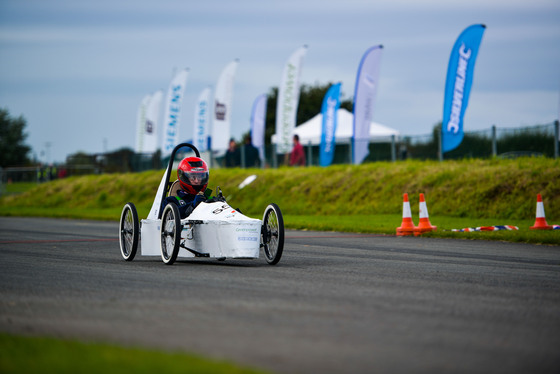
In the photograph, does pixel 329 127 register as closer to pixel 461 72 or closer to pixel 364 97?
pixel 364 97

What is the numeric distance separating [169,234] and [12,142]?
8532 cm

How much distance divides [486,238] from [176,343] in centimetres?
1269

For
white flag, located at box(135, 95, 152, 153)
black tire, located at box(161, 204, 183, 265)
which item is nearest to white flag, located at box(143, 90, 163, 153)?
white flag, located at box(135, 95, 152, 153)

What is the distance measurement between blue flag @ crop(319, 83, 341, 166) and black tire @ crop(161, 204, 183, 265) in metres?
23.1

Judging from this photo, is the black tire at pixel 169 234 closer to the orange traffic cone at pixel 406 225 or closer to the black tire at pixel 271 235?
the black tire at pixel 271 235

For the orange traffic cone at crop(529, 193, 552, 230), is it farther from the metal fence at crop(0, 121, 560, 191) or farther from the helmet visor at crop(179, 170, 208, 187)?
the helmet visor at crop(179, 170, 208, 187)

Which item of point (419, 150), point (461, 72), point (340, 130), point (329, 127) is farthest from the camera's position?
point (340, 130)

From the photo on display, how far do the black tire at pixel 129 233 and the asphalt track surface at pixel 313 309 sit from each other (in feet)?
0.97

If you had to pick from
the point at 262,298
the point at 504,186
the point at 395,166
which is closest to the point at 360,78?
the point at 395,166

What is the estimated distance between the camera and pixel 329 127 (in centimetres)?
3772

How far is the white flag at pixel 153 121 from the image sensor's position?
50969 mm

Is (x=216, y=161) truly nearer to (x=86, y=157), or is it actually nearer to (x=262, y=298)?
(x=86, y=157)

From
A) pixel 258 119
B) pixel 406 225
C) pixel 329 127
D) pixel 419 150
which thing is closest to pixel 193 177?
pixel 406 225

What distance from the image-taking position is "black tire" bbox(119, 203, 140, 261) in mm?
12492
